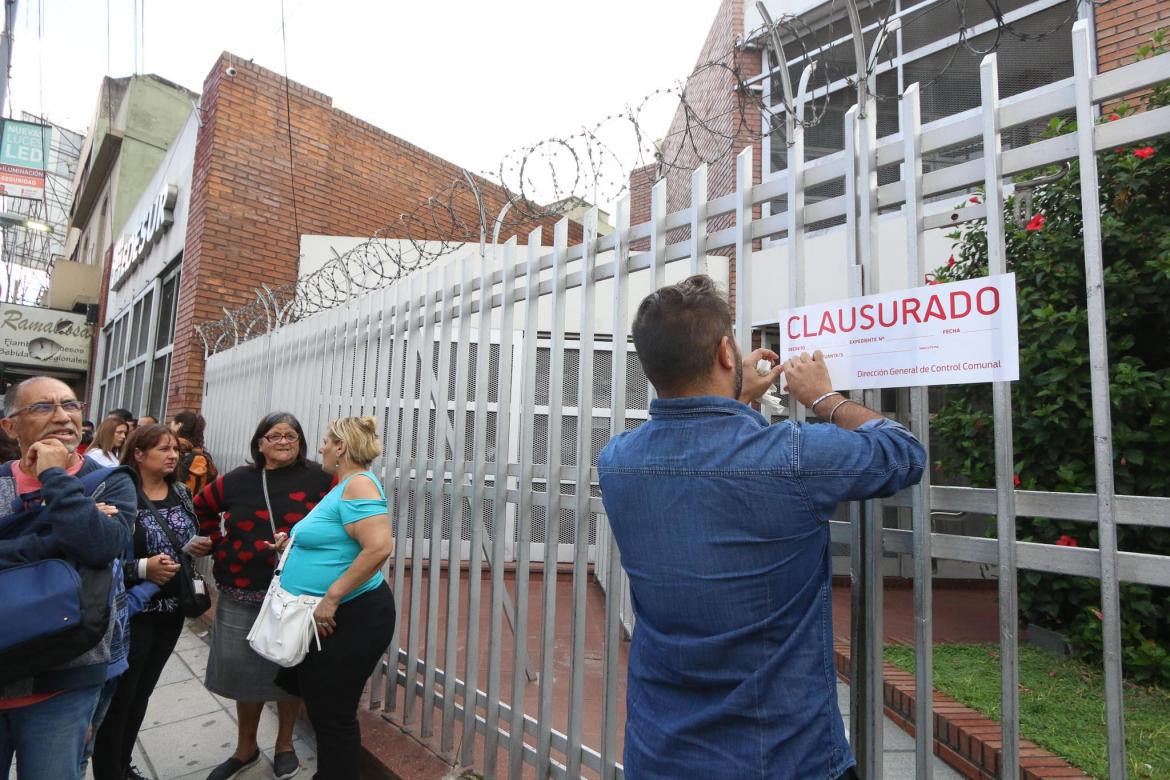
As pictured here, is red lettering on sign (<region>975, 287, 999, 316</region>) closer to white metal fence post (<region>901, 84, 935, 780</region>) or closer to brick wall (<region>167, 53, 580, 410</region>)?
white metal fence post (<region>901, 84, 935, 780</region>)

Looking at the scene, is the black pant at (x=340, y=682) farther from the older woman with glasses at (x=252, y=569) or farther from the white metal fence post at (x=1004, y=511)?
the white metal fence post at (x=1004, y=511)

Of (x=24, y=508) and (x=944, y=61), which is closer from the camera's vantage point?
(x=24, y=508)

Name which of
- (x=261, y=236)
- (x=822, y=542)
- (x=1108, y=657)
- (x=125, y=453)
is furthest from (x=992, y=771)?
(x=261, y=236)

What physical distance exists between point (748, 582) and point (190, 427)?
529cm

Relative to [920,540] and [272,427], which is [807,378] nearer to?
[920,540]

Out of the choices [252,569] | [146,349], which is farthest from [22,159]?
[252,569]

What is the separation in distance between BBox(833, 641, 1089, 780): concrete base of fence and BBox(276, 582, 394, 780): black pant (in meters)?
2.45

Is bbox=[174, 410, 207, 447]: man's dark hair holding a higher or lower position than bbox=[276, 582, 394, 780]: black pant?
higher

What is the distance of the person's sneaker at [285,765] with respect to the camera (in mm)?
3361

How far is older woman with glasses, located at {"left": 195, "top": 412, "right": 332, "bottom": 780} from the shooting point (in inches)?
131

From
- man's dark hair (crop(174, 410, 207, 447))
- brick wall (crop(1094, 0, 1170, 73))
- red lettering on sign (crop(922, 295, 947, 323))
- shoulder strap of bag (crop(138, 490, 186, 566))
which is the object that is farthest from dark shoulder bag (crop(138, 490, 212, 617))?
brick wall (crop(1094, 0, 1170, 73))

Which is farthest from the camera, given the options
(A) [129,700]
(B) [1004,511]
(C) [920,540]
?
(A) [129,700]

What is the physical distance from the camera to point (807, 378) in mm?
1675

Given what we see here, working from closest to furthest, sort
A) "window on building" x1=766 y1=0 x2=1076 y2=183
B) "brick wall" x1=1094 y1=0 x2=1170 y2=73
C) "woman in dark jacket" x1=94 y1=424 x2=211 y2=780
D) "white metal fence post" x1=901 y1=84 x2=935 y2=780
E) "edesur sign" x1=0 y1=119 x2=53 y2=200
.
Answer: "white metal fence post" x1=901 y1=84 x2=935 y2=780 → "woman in dark jacket" x1=94 y1=424 x2=211 y2=780 → "brick wall" x1=1094 y1=0 x2=1170 y2=73 → "window on building" x1=766 y1=0 x2=1076 y2=183 → "edesur sign" x1=0 y1=119 x2=53 y2=200
